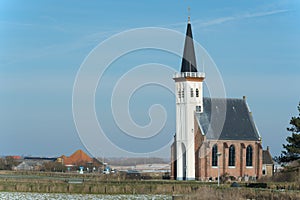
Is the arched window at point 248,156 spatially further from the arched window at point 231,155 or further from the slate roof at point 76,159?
the slate roof at point 76,159

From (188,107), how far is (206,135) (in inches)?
166

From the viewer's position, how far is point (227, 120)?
76.7 meters

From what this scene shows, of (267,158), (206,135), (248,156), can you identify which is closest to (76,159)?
(267,158)

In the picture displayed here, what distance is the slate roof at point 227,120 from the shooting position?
2965 inches

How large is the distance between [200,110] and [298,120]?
1752 centimetres

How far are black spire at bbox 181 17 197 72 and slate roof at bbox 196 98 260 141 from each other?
4098 mm

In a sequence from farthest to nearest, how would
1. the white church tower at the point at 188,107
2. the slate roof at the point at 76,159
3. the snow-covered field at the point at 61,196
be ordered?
the slate roof at the point at 76,159
the white church tower at the point at 188,107
the snow-covered field at the point at 61,196

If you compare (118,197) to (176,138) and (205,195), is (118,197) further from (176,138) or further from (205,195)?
(176,138)

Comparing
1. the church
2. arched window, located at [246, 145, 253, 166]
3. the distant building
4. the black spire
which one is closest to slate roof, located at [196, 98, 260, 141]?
the church

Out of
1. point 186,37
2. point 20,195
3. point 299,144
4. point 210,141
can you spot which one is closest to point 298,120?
point 299,144

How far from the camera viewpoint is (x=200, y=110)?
76.2 meters

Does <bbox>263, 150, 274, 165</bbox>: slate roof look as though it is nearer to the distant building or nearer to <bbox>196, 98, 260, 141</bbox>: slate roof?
<bbox>196, 98, 260, 141</bbox>: slate roof

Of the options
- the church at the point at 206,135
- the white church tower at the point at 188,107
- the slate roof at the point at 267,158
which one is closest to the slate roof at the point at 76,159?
the slate roof at the point at 267,158

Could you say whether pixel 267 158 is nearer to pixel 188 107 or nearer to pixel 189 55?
pixel 188 107
